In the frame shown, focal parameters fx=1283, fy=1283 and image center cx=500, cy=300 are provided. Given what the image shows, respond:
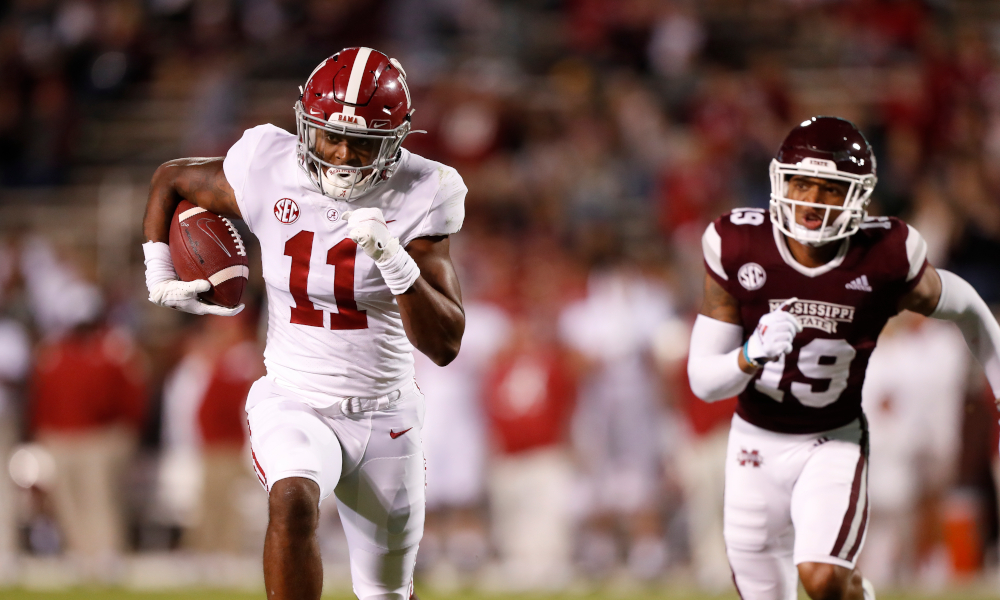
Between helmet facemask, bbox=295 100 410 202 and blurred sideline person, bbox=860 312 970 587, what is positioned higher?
helmet facemask, bbox=295 100 410 202

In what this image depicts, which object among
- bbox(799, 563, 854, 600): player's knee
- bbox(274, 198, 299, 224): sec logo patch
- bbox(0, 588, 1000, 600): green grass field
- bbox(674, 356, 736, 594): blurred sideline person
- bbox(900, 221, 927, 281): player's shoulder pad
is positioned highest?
bbox(274, 198, 299, 224): sec logo patch

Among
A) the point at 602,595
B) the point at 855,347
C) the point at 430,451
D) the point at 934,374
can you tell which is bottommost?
the point at 602,595

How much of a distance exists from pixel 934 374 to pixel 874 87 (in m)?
3.48

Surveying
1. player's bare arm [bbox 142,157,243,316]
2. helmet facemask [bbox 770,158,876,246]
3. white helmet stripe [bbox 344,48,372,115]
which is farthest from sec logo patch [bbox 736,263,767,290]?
player's bare arm [bbox 142,157,243,316]

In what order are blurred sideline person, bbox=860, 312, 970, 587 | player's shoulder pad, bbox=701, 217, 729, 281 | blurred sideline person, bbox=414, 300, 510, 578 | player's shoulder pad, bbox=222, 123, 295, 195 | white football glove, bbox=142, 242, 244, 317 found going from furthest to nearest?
blurred sideline person, bbox=414, 300, 510, 578 → blurred sideline person, bbox=860, 312, 970, 587 → player's shoulder pad, bbox=701, 217, 729, 281 → player's shoulder pad, bbox=222, 123, 295, 195 → white football glove, bbox=142, 242, 244, 317

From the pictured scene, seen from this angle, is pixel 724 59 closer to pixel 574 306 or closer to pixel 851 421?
pixel 574 306

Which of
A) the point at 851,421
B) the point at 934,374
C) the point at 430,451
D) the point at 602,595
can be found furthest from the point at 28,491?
the point at 851,421

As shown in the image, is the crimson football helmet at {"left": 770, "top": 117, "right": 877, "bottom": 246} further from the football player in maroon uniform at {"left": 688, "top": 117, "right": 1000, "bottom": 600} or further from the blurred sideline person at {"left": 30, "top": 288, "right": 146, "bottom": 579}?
the blurred sideline person at {"left": 30, "top": 288, "right": 146, "bottom": 579}

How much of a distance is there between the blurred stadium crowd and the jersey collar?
4058 mm

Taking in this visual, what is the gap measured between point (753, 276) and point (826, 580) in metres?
0.98

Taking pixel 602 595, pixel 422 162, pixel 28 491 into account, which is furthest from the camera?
pixel 28 491

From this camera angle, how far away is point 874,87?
10.7 metres

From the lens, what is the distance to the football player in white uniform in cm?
378

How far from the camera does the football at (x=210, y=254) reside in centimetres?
399
